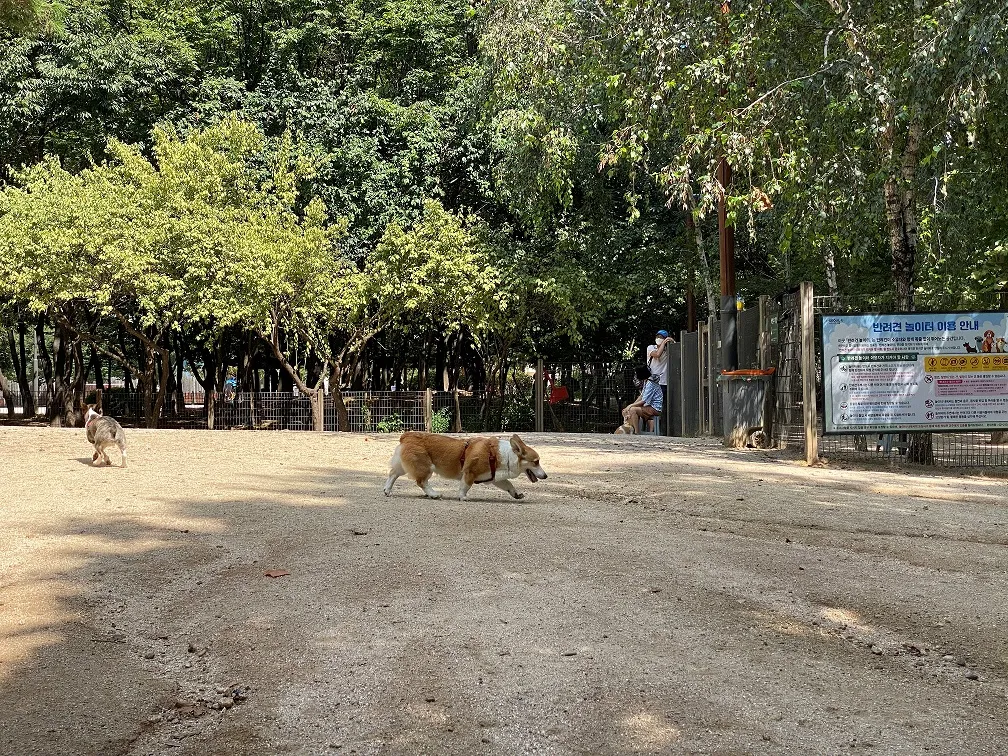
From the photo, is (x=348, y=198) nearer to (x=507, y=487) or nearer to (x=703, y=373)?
(x=703, y=373)

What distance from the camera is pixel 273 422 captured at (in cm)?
2303

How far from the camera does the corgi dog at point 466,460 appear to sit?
8.66 m

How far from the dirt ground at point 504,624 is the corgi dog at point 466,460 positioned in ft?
0.82

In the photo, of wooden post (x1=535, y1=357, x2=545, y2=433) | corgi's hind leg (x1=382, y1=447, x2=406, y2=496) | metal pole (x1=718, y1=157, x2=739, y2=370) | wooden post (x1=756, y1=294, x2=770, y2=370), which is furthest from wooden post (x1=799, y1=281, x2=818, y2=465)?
wooden post (x1=535, y1=357, x2=545, y2=433)

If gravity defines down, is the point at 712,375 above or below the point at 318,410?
above

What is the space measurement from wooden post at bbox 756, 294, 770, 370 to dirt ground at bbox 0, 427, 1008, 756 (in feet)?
16.4

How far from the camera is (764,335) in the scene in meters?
14.2

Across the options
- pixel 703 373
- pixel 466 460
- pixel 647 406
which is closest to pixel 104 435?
pixel 466 460

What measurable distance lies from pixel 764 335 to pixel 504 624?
10063 mm

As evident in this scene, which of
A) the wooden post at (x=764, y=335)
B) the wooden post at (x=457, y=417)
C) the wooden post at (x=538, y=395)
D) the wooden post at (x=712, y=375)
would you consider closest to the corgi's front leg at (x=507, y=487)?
the wooden post at (x=764, y=335)

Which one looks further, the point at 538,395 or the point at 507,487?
the point at 538,395

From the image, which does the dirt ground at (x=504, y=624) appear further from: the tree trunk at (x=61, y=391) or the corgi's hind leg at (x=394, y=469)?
the tree trunk at (x=61, y=391)

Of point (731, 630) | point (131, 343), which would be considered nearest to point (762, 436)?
point (731, 630)

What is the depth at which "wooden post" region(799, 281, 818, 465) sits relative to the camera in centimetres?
1206
